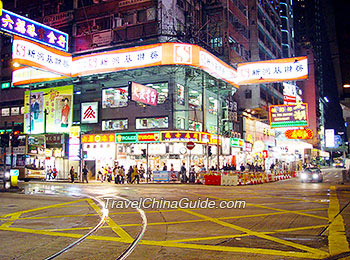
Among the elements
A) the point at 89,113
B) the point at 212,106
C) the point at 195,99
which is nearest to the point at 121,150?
the point at 89,113

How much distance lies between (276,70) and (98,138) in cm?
2212

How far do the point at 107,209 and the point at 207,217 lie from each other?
4505 mm

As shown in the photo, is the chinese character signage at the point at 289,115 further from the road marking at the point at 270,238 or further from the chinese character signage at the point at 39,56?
the road marking at the point at 270,238

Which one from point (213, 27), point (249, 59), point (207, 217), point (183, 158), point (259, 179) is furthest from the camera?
point (249, 59)

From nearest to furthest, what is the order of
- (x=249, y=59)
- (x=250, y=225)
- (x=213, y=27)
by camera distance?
(x=250, y=225) → (x=213, y=27) → (x=249, y=59)

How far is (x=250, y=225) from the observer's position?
10.3 metres

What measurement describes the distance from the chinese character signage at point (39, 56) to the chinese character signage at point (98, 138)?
798cm

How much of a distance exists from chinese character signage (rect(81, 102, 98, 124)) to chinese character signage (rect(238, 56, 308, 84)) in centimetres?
2107

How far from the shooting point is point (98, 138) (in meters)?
39.1

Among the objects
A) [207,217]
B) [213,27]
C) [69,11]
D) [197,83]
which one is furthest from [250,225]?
[69,11]

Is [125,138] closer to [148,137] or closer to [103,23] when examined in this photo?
[148,137]

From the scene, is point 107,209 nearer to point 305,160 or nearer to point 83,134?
point 83,134

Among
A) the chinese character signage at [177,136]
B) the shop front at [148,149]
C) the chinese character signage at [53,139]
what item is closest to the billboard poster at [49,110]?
the chinese character signage at [53,139]

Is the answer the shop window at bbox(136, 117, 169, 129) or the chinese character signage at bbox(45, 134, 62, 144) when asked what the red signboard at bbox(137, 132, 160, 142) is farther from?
the chinese character signage at bbox(45, 134, 62, 144)
